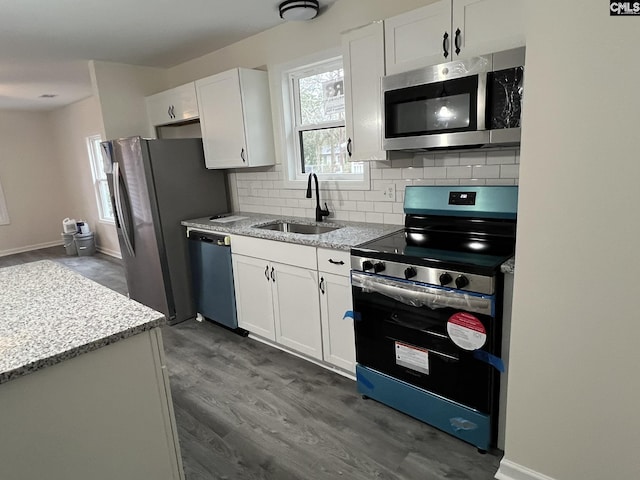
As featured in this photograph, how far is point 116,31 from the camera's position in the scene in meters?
3.04

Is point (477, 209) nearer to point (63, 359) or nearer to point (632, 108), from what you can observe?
point (632, 108)

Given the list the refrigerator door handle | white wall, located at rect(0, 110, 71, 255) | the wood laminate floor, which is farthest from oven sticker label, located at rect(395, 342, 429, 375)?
white wall, located at rect(0, 110, 71, 255)

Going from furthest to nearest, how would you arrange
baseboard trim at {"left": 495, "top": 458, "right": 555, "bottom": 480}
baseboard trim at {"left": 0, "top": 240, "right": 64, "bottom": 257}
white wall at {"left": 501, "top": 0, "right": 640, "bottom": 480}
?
baseboard trim at {"left": 0, "top": 240, "right": 64, "bottom": 257} → baseboard trim at {"left": 495, "top": 458, "right": 555, "bottom": 480} → white wall at {"left": 501, "top": 0, "right": 640, "bottom": 480}

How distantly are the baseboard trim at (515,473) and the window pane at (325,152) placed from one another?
2.00 m

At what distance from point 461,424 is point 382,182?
1554 millimetres

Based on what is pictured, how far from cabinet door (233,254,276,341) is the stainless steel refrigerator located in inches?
29.9

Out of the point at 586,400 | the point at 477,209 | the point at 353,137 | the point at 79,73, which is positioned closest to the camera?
the point at 586,400

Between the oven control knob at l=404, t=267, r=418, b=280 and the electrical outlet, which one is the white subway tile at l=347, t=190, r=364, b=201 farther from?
the oven control knob at l=404, t=267, r=418, b=280

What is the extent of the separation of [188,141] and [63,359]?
110 inches

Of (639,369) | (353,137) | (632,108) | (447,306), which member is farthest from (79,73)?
(639,369)

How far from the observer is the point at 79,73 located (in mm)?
4297

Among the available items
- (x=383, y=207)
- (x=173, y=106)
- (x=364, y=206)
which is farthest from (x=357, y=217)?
(x=173, y=106)

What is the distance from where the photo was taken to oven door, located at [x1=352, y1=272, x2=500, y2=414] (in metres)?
1.77

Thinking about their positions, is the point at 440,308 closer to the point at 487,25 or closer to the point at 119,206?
the point at 487,25
